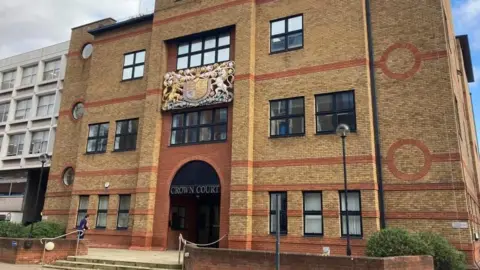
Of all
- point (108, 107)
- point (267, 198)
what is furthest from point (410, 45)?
point (108, 107)

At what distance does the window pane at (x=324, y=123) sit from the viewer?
1698 cm

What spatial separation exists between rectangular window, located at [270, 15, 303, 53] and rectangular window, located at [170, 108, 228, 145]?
395 centimetres

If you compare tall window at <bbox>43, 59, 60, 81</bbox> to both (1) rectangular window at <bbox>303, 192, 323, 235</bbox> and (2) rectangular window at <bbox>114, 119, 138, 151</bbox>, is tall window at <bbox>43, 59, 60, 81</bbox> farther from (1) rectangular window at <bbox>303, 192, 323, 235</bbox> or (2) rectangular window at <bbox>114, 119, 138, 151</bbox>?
(1) rectangular window at <bbox>303, 192, 323, 235</bbox>

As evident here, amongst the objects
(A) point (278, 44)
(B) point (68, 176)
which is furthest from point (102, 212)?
(A) point (278, 44)

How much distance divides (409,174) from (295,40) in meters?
7.73

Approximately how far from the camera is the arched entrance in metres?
19.1

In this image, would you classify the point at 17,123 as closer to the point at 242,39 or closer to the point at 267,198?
the point at 242,39

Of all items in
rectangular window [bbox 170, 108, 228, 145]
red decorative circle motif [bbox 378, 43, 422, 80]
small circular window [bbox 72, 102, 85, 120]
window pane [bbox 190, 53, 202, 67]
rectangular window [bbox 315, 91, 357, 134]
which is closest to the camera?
red decorative circle motif [bbox 378, 43, 422, 80]

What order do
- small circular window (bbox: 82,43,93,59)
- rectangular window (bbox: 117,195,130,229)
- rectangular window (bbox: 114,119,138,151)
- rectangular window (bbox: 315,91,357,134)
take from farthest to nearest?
small circular window (bbox: 82,43,93,59) → rectangular window (bbox: 114,119,138,151) → rectangular window (bbox: 117,195,130,229) → rectangular window (bbox: 315,91,357,134)

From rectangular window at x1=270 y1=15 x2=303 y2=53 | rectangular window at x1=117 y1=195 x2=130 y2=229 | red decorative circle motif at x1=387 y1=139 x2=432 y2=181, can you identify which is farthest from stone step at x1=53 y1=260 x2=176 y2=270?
rectangular window at x1=270 y1=15 x2=303 y2=53

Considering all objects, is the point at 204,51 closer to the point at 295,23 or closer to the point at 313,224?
the point at 295,23

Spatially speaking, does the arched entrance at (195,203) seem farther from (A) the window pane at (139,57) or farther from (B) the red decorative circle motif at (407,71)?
(B) the red decorative circle motif at (407,71)

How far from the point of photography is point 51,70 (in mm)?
31078

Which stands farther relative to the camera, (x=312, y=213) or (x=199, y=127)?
(x=199, y=127)
